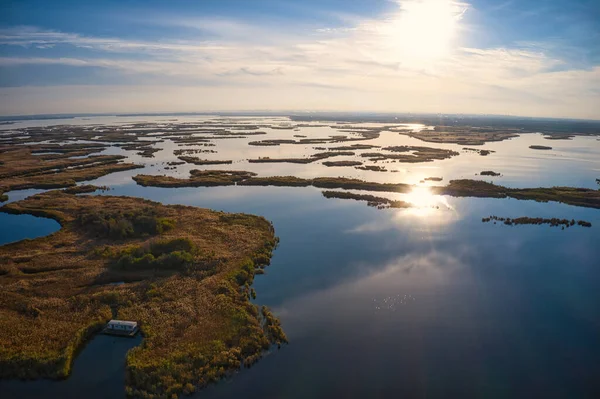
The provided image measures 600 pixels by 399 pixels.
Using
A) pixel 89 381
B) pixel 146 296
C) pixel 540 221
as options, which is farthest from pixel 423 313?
pixel 540 221

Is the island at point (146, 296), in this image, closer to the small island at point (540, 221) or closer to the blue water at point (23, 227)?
the blue water at point (23, 227)

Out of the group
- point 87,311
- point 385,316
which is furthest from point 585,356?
point 87,311

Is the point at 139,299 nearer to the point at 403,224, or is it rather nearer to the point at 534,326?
the point at 534,326

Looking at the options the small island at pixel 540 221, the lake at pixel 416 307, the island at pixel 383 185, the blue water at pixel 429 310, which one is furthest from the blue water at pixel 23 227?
the small island at pixel 540 221

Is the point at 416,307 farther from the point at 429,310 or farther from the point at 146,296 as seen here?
the point at 146,296

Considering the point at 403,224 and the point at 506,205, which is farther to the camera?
the point at 506,205
